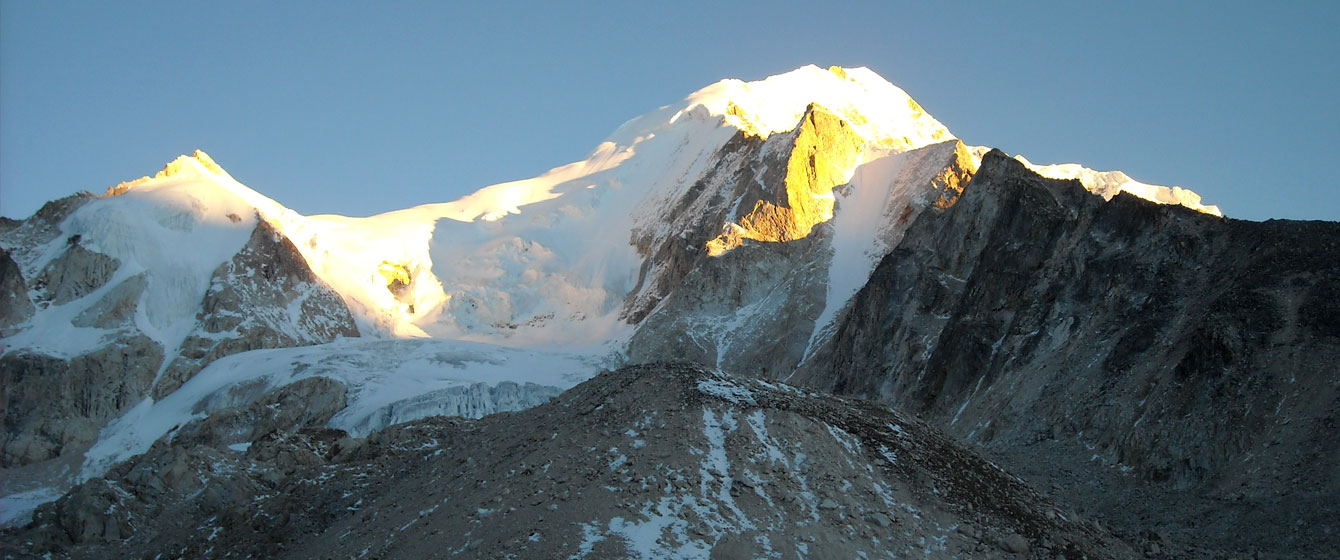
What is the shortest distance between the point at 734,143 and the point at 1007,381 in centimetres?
8744

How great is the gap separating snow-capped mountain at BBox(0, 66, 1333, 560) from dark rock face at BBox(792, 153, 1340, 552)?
0.89 ft

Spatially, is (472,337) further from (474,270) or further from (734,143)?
(734,143)

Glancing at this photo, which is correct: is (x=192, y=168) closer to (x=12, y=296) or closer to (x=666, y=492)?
(x=12, y=296)

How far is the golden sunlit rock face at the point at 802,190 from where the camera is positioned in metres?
114

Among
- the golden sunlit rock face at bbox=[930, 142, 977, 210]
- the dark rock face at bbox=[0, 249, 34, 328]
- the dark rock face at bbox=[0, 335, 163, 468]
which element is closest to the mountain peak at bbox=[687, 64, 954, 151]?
the golden sunlit rock face at bbox=[930, 142, 977, 210]

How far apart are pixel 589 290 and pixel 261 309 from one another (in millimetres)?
38106

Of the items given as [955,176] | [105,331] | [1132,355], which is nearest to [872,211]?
[955,176]

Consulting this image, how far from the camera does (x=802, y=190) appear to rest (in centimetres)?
11775

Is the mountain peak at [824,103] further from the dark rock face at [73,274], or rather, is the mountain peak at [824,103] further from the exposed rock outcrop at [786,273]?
Answer: the dark rock face at [73,274]

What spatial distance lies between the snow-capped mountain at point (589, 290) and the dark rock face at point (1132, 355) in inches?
10.6

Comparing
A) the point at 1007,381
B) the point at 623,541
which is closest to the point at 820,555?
the point at 623,541

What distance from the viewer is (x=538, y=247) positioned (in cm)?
14900

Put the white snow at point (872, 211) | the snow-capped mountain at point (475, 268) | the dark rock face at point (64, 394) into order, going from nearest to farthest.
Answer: the dark rock face at point (64, 394) < the snow-capped mountain at point (475, 268) < the white snow at point (872, 211)

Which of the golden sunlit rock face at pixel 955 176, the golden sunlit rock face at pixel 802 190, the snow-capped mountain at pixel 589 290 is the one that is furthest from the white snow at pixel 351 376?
the golden sunlit rock face at pixel 955 176
